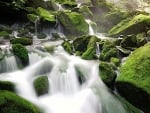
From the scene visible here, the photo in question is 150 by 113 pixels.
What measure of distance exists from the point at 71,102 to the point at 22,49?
3942 millimetres

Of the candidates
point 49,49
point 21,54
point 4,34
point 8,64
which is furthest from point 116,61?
point 4,34

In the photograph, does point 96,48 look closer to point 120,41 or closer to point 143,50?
point 120,41

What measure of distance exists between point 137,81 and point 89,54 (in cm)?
415

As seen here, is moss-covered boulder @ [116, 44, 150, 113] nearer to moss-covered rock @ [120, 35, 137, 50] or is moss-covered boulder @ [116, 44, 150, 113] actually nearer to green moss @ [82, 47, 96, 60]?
green moss @ [82, 47, 96, 60]

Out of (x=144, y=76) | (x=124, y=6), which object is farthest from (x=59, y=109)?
(x=124, y=6)

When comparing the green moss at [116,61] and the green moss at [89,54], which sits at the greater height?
the green moss at [89,54]

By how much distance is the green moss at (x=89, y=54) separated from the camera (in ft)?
46.8

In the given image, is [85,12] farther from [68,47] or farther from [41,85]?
[41,85]

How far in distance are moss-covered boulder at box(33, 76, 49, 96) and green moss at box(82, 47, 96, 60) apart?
152 inches

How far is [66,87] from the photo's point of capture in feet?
37.7

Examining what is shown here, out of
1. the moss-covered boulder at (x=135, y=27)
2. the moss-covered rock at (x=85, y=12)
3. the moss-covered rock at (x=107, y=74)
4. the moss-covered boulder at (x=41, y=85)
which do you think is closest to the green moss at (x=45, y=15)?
the moss-covered rock at (x=85, y=12)

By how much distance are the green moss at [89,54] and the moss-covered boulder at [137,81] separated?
8.40 ft

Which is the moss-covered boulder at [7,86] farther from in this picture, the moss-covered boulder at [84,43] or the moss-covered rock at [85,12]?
the moss-covered rock at [85,12]

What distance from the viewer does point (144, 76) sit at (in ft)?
36.4
